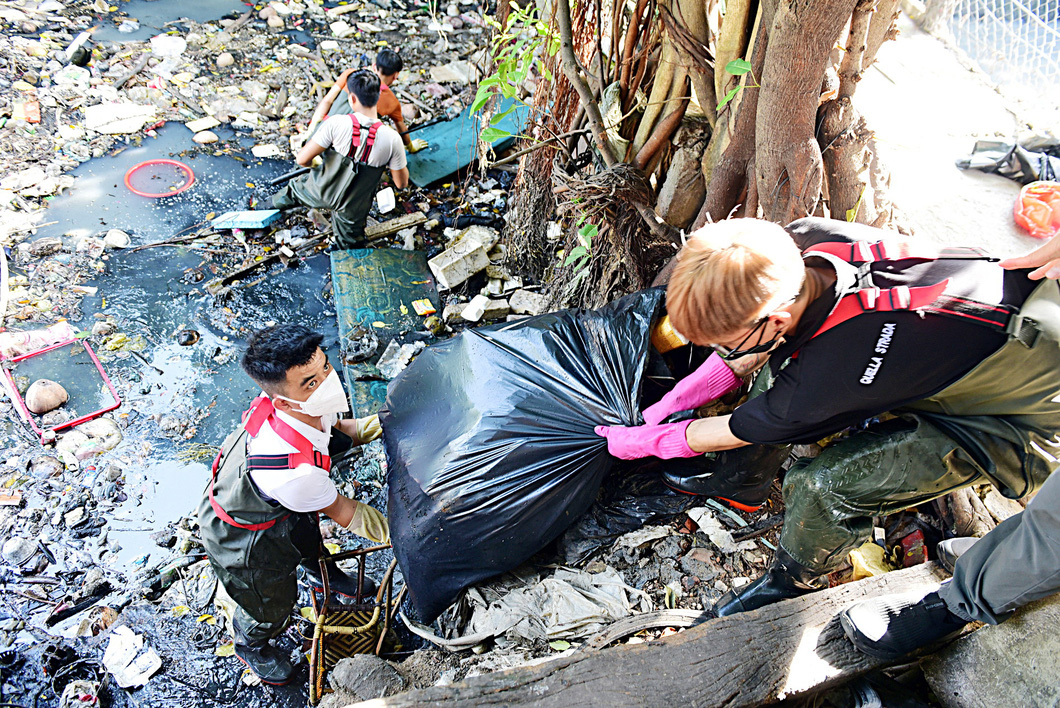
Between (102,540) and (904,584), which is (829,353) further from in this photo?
(102,540)

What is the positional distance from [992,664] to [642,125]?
200 centimetres

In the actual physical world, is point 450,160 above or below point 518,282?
above

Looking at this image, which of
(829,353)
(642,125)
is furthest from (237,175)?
(829,353)

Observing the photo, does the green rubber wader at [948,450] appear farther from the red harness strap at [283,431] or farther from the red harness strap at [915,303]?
the red harness strap at [283,431]

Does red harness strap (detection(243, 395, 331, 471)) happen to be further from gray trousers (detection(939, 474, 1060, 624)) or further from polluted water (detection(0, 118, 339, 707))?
gray trousers (detection(939, 474, 1060, 624))

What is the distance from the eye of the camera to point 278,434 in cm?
172

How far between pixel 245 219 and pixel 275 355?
222cm

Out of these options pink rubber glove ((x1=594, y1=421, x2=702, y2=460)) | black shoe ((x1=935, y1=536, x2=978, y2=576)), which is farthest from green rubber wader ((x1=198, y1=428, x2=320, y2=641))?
black shoe ((x1=935, y1=536, x2=978, y2=576))

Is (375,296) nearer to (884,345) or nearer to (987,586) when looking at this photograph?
(884,345)

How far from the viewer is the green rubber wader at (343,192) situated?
10.5 ft

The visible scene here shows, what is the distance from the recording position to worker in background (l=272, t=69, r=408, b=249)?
314 centimetres

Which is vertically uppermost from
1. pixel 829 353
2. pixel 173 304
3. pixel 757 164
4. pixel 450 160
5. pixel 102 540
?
pixel 757 164

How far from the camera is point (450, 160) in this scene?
4043mm

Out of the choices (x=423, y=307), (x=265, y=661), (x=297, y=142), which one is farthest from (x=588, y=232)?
(x=297, y=142)
